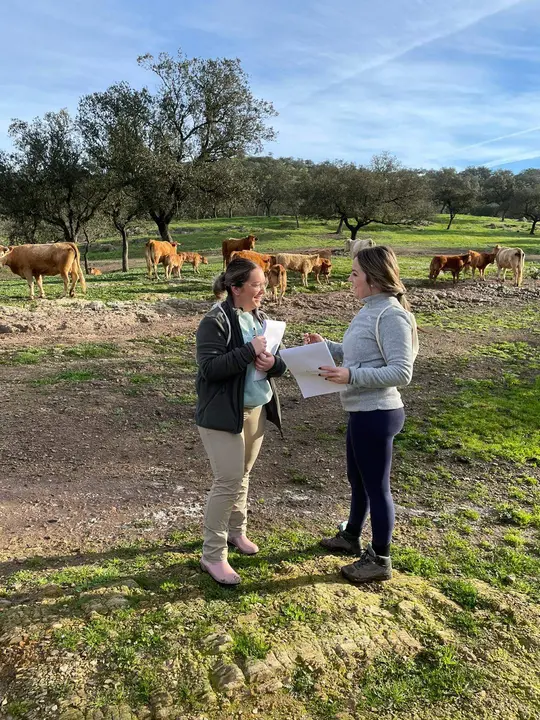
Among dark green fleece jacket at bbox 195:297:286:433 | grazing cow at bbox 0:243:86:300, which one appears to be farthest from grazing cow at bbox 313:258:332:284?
dark green fleece jacket at bbox 195:297:286:433

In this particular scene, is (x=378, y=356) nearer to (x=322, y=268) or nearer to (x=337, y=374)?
(x=337, y=374)

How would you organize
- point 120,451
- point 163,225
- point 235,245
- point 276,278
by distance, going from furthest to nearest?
point 163,225 → point 235,245 → point 276,278 → point 120,451

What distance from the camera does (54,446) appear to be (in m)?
5.32

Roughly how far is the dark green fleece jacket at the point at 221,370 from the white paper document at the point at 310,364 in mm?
316

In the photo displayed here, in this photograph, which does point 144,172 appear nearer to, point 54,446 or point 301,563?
point 54,446

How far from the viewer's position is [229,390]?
2.93 metres

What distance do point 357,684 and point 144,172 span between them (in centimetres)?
2293

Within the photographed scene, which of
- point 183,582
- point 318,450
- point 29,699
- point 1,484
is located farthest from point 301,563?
point 1,484

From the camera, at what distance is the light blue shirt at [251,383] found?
302 centimetres

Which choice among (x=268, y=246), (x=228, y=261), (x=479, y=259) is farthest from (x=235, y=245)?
(x=268, y=246)

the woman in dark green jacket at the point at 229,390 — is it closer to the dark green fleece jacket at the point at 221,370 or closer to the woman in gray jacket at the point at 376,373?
the dark green fleece jacket at the point at 221,370

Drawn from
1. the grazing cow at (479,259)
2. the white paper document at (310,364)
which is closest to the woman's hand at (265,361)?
the white paper document at (310,364)

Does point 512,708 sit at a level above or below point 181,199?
below

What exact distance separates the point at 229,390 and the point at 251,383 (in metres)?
0.17
